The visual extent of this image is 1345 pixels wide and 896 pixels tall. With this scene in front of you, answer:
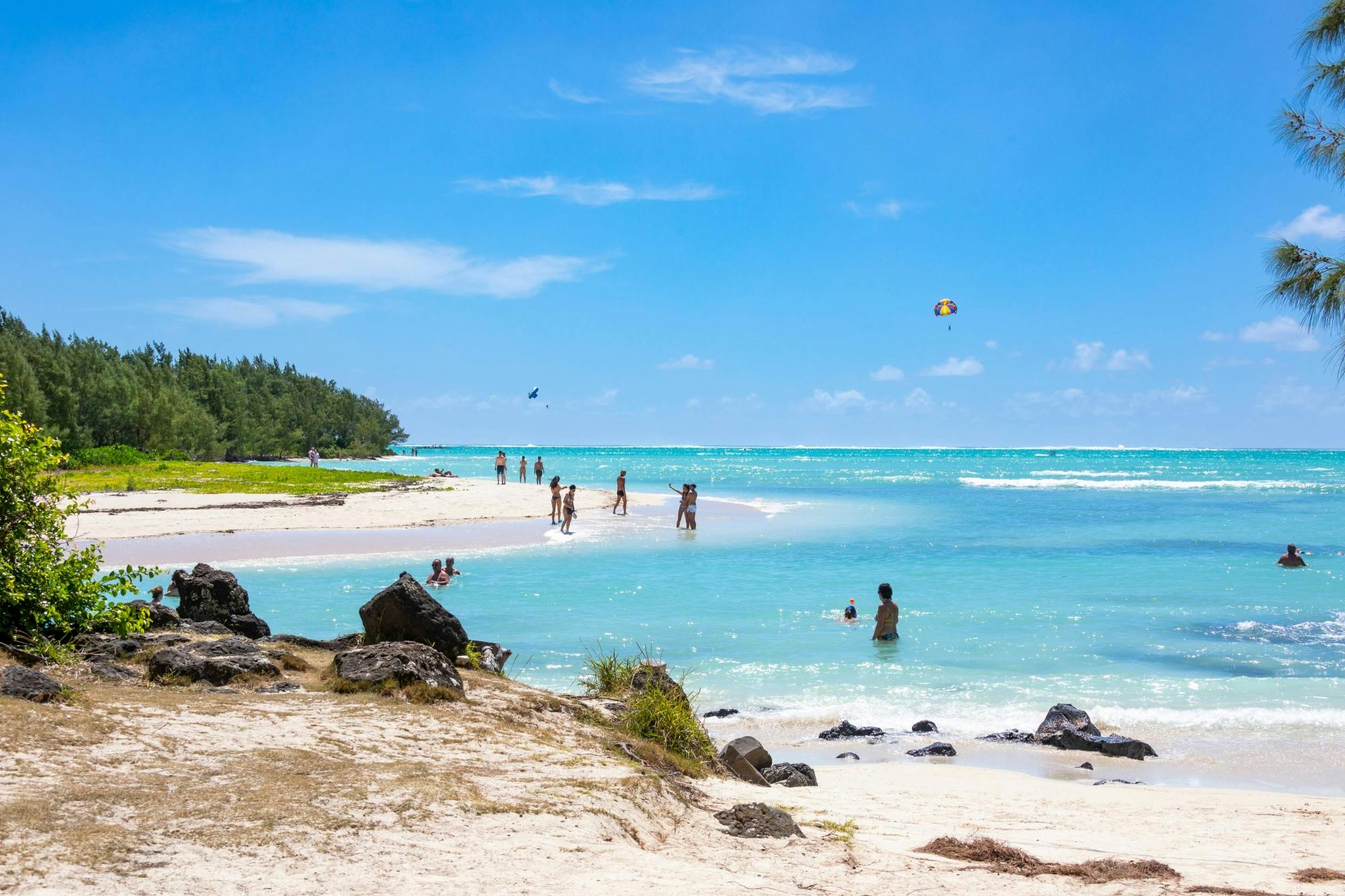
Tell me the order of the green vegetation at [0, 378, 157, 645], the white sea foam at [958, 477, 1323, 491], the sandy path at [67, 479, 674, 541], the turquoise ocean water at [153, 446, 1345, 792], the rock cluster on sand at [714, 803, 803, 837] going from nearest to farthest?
the rock cluster on sand at [714, 803, 803, 837] < the green vegetation at [0, 378, 157, 645] < the turquoise ocean water at [153, 446, 1345, 792] < the sandy path at [67, 479, 674, 541] < the white sea foam at [958, 477, 1323, 491]

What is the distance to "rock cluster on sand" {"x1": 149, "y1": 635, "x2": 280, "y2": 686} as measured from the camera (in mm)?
7664

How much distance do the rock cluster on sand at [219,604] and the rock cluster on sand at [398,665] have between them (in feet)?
9.29

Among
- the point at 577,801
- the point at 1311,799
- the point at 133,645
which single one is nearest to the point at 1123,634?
the point at 1311,799

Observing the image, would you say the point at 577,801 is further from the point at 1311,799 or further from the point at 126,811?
the point at 1311,799

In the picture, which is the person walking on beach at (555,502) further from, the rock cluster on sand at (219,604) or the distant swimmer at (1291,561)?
the distant swimmer at (1291,561)

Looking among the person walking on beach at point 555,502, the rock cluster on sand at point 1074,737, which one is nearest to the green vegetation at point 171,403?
the person walking on beach at point 555,502

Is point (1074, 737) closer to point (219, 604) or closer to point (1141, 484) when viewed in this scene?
point (219, 604)

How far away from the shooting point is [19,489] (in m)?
7.63

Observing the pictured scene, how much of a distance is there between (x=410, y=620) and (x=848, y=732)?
499cm

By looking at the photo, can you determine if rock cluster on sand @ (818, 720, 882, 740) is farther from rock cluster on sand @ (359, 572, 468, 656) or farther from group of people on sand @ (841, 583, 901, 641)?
group of people on sand @ (841, 583, 901, 641)

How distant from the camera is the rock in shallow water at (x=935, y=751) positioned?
972 centimetres

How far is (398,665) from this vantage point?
7.87 meters

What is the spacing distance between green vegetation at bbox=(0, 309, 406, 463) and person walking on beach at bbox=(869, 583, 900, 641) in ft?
127

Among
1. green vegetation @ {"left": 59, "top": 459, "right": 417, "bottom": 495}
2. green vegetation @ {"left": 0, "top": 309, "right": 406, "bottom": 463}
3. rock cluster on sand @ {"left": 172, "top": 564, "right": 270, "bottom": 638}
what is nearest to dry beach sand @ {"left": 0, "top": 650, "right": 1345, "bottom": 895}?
rock cluster on sand @ {"left": 172, "top": 564, "right": 270, "bottom": 638}
